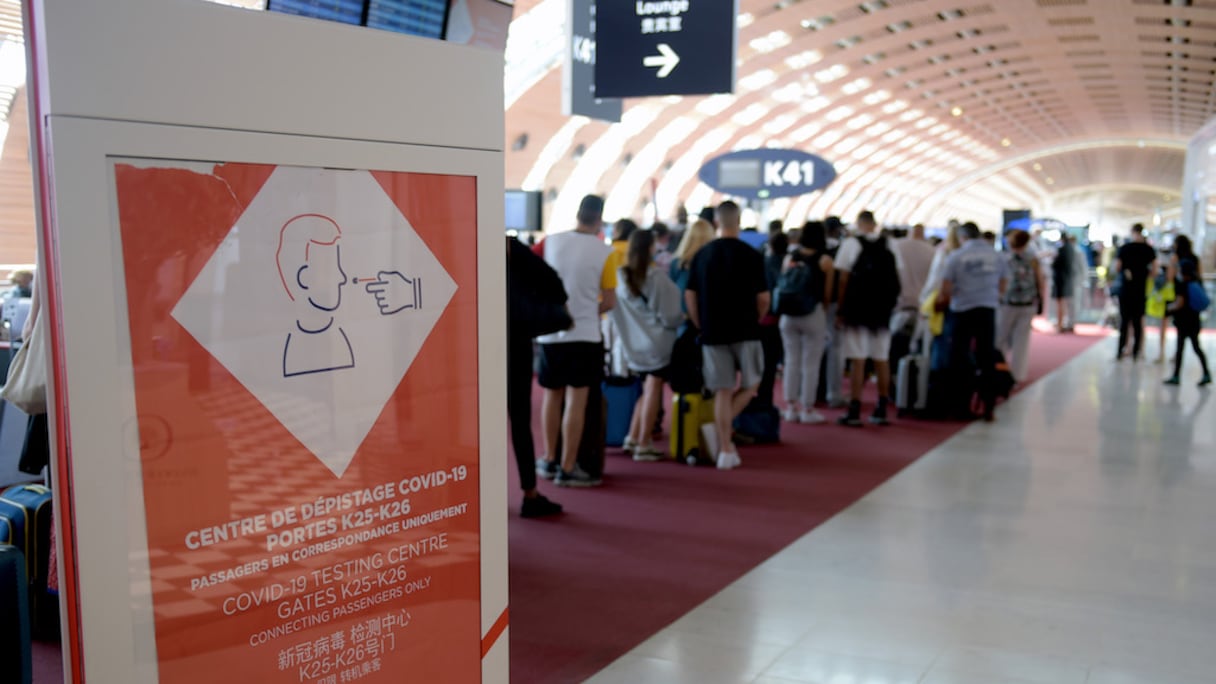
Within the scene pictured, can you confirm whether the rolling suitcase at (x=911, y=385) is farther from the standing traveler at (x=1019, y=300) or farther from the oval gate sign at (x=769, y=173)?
the oval gate sign at (x=769, y=173)

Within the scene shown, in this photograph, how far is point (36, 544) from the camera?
12.3 ft

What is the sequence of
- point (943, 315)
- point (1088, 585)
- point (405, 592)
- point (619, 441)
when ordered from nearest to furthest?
point (405, 592) < point (1088, 585) < point (619, 441) < point (943, 315)

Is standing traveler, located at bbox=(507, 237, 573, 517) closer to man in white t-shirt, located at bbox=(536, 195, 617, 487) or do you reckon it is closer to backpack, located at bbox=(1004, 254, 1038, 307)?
man in white t-shirt, located at bbox=(536, 195, 617, 487)

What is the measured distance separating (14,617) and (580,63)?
472cm

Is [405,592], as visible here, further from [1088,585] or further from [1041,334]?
[1041,334]

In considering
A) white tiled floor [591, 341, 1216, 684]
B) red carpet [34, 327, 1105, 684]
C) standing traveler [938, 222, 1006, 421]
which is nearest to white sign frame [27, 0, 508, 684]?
red carpet [34, 327, 1105, 684]

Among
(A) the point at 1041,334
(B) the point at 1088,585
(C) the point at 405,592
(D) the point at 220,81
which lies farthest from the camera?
(A) the point at 1041,334

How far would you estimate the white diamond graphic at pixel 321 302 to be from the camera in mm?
1764

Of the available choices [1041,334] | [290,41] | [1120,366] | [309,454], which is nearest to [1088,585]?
[309,454]

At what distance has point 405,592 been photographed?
2.09 metres

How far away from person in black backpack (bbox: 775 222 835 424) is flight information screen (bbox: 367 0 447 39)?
554 centimetres

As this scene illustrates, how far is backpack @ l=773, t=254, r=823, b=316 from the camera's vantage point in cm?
786

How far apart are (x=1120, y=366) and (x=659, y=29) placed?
973cm

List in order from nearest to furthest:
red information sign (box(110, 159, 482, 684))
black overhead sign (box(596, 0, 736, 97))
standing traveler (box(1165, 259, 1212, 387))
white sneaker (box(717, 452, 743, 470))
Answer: red information sign (box(110, 159, 482, 684))
black overhead sign (box(596, 0, 736, 97))
white sneaker (box(717, 452, 743, 470))
standing traveler (box(1165, 259, 1212, 387))
